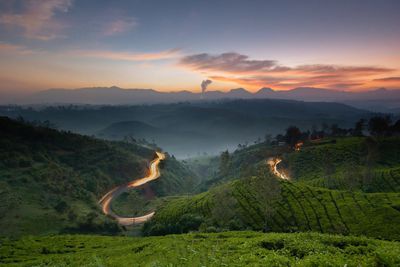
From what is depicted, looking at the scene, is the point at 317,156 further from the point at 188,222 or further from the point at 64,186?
the point at 64,186

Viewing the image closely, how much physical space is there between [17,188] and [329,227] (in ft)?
420

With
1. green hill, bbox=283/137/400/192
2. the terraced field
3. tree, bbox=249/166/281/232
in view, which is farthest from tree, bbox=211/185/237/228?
green hill, bbox=283/137/400/192

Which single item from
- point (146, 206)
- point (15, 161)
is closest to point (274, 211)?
point (146, 206)

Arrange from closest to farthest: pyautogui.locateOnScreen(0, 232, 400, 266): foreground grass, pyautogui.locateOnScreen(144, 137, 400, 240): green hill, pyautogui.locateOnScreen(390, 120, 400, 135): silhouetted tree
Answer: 1. pyautogui.locateOnScreen(0, 232, 400, 266): foreground grass
2. pyautogui.locateOnScreen(144, 137, 400, 240): green hill
3. pyautogui.locateOnScreen(390, 120, 400, 135): silhouetted tree

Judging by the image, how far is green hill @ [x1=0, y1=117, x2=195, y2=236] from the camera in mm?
101000

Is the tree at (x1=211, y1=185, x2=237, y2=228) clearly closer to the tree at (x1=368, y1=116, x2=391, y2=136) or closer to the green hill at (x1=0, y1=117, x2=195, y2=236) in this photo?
the green hill at (x1=0, y1=117, x2=195, y2=236)

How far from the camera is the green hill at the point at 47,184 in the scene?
101000 millimetres

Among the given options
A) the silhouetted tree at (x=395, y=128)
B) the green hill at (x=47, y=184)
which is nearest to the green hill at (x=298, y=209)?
the green hill at (x=47, y=184)

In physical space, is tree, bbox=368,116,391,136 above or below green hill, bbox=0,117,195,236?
above

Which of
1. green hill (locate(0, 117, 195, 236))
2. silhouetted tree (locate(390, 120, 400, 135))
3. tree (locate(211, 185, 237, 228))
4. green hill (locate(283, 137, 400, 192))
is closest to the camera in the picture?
tree (locate(211, 185, 237, 228))

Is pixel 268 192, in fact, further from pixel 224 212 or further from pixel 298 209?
pixel 224 212

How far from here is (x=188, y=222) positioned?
74.5 metres

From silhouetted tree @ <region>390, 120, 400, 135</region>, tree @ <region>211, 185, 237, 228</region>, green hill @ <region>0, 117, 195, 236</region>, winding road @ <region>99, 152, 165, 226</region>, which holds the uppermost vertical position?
silhouetted tree @ <region>390, 120, 400, 135</region>

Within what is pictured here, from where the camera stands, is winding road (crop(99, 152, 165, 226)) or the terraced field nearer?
the terraced field
